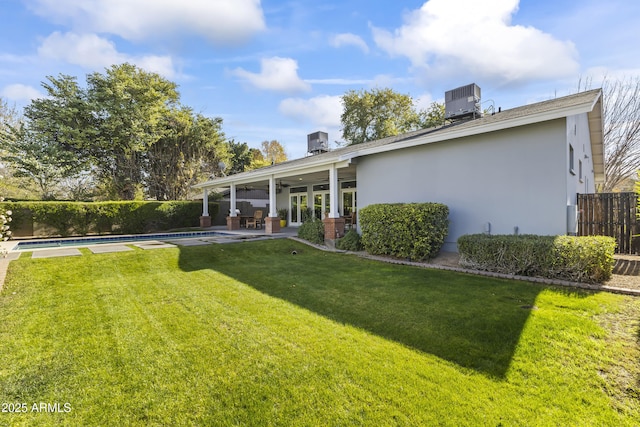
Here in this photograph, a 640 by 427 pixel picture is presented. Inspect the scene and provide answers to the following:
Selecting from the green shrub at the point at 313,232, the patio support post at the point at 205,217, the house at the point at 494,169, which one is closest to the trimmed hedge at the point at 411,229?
the house at the point at 494,169

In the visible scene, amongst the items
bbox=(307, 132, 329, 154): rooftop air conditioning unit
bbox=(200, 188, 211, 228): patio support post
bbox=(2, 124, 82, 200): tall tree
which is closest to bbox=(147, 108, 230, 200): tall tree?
bbox=(2, 124, 82, 200): tall tree

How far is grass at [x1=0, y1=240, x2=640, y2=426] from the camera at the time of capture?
2.31m

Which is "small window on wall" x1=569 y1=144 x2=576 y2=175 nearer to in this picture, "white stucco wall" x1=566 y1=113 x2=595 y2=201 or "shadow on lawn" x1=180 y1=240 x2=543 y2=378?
"white stucco wall" x1=566 y1=113 x2=595 y2=201

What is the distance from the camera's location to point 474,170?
8273mm

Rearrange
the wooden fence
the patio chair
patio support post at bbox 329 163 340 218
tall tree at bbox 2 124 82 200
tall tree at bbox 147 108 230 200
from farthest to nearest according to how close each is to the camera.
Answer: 1. tall tree at bbox 147 108 230 200
2. tall tree at bbox 2 124 82 200
3. the patio chair
4. patio support post at bbox 329 163 340 218
5. the wooden fence

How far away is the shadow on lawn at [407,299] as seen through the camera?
3.34 m

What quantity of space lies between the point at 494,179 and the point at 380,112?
23743 mm

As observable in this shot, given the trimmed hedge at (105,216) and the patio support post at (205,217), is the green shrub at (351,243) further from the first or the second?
the trimmed hedge at (105,216)

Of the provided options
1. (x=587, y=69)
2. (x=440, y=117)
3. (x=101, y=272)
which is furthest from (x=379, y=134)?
(x=101, y=272)

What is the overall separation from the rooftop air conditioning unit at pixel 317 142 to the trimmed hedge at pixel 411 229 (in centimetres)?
1165

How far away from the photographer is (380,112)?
29.8 m

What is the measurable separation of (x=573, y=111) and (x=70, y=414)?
29.5ft

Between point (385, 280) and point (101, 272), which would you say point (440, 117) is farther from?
point (101, 272)

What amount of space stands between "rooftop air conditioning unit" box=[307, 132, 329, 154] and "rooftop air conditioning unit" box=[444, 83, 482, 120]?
900 cm
